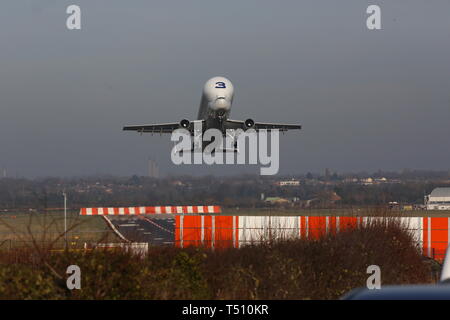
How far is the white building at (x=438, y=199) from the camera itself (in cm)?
5229

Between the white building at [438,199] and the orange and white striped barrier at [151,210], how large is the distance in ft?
57.9

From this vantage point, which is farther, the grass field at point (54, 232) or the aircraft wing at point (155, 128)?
the aircraft wing at point (155, 128)

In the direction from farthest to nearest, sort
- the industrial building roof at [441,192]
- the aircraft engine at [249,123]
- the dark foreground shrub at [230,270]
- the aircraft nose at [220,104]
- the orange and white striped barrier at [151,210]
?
the industrial building roof at [441,192]
the orange and white striped barrier at [151,210]
the aircraft nose at [220,104]
the aircraft engine at [249,123]
the dark foreground shrub at [230,270]

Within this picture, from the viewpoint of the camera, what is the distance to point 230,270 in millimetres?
13570

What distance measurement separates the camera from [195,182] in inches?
1848

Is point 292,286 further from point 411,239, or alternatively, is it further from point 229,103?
point 229,103

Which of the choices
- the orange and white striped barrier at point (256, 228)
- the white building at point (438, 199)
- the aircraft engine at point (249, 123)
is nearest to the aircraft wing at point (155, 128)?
the aircraft engine at point (249, 123)

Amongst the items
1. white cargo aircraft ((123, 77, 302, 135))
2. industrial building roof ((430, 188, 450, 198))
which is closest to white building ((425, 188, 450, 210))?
industrial building roof ((430, 188, 450, 198))

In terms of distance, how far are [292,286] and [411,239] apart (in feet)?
33.9

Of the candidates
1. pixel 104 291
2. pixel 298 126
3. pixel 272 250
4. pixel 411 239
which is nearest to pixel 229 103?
pixel 298 126

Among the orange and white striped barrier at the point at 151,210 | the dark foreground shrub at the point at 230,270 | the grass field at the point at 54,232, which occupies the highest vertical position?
the grass field at the point at 54,232

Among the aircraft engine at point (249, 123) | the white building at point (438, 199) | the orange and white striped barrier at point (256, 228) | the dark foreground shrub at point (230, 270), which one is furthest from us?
the white building at point (438, 199)

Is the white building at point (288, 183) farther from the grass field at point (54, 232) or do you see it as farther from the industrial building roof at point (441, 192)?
the grass field at point (54, 232)

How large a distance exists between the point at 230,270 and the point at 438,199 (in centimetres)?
4335
